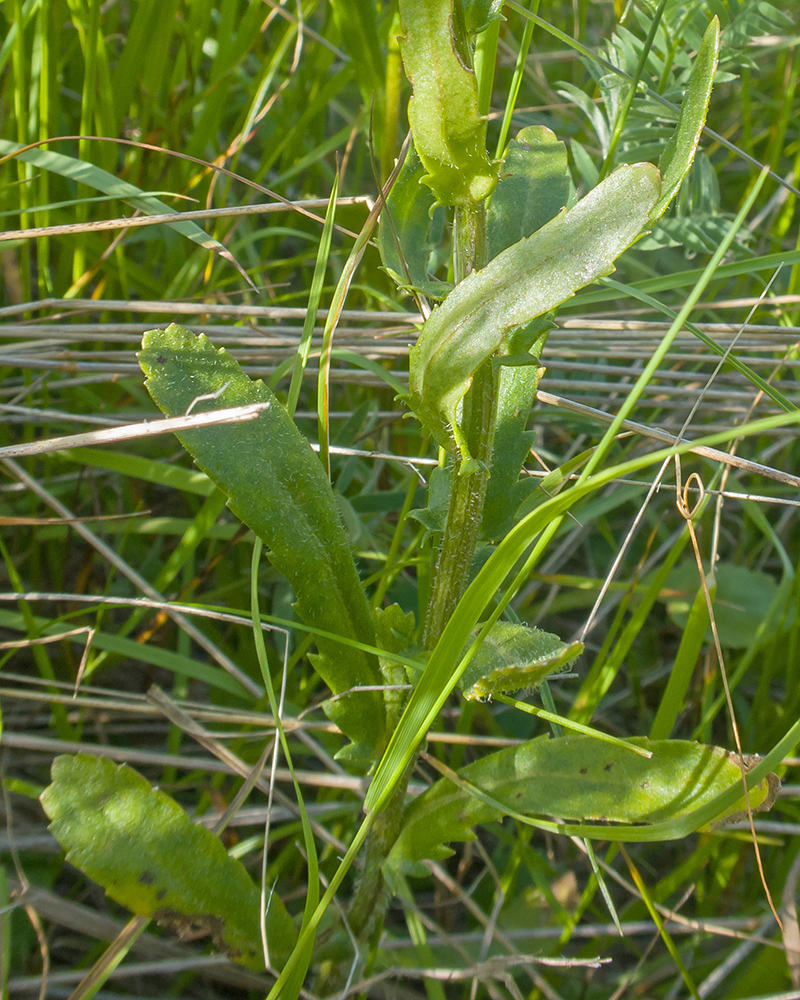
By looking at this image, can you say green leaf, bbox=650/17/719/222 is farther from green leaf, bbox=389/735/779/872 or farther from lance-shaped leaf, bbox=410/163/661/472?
green leaf, bbox=389/735/779/872

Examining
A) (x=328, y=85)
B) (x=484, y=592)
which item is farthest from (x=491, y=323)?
(x=328, y=85)

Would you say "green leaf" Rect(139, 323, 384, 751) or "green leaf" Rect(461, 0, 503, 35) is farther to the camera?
"green leaf" Rect(139, 323, 384, 751)

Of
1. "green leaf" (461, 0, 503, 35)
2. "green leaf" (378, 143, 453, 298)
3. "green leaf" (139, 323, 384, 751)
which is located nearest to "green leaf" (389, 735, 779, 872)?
"green leaf" (139, 323, 384, 751)

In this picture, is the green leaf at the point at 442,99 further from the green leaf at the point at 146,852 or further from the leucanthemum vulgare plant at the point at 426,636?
the green leaf at the point at 146,852

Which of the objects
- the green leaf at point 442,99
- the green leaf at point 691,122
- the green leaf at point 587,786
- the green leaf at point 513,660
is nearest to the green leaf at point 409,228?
the green leaf at point 442,99

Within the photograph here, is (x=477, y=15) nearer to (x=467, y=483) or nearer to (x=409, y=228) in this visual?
(x=409, y=228)

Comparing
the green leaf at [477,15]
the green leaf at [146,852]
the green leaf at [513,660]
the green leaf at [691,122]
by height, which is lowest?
the green leaf at [146,852]

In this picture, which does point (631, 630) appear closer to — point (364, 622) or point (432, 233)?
point (364, 622)

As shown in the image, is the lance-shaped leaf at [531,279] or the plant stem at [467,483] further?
the plant stem at [467,483]
